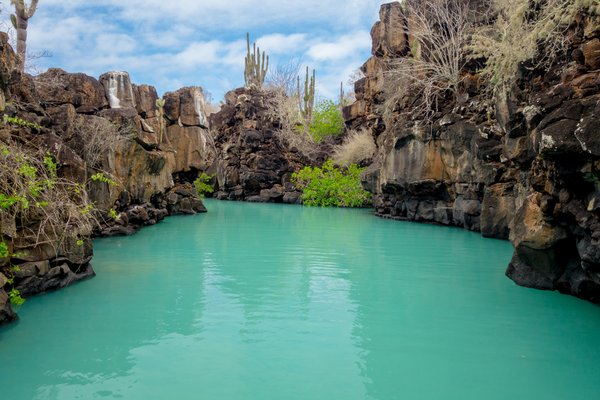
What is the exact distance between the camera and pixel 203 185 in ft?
123

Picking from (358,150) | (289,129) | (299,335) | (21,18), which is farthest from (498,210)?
(289,129)

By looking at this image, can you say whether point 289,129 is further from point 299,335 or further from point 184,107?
point 299,335

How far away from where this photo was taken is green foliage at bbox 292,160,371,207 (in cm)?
2730

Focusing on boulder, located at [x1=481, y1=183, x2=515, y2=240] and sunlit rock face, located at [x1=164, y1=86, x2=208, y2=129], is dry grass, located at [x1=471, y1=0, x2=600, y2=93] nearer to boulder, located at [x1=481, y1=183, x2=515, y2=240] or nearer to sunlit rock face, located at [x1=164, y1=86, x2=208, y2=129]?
boulder, located at [x1=481, y1=183, x2=515, y2=240]

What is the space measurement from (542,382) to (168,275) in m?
5.78

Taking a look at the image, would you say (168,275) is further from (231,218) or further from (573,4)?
(231,218)

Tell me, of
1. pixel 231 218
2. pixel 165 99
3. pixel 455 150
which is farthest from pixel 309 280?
pixel 165 99

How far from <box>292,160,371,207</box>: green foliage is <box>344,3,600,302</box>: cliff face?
5.61 m

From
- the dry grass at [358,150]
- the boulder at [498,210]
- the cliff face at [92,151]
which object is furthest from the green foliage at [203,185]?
the boulder at [498,210]

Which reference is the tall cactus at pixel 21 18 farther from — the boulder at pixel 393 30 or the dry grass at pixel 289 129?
the dry grass at pixel 289 129

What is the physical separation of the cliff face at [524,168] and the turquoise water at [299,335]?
2.13 feet

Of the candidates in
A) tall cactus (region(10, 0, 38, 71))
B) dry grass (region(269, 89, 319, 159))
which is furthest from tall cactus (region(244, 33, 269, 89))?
tall cactus (region(10, 0, 38, 71))

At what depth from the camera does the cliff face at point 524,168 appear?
5.76 metres

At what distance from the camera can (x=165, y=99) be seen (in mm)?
23672
